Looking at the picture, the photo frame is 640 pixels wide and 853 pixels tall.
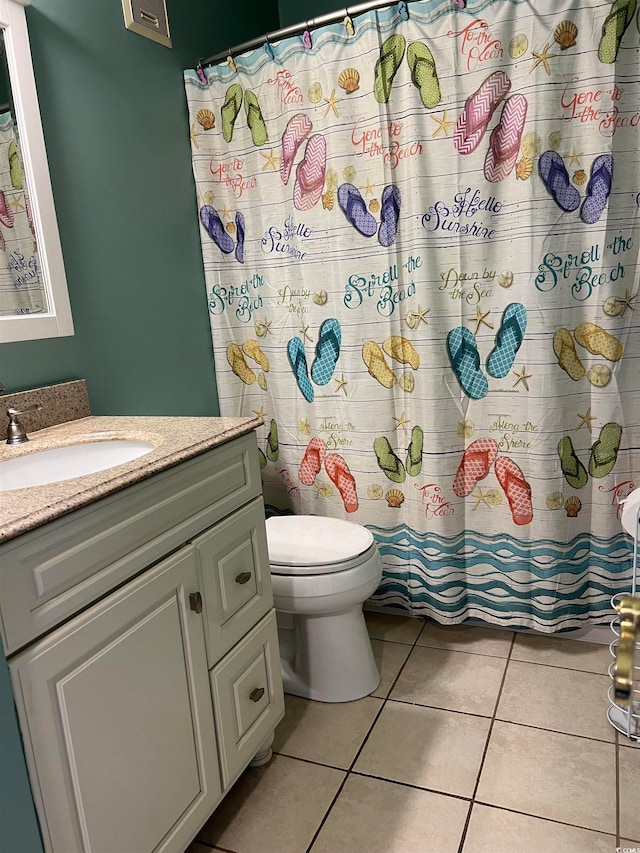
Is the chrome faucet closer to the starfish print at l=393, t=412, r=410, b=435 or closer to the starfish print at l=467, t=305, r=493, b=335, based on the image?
the starfish print at l=393, t=412, r=410, b=435

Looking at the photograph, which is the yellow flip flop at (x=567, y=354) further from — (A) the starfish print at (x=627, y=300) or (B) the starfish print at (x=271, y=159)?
(B) the starfish print at (x=271, y=159)

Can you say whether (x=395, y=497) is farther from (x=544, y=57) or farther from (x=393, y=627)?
(x=544, y=57)

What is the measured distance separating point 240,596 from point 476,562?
928 millimetres

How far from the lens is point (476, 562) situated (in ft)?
6.75

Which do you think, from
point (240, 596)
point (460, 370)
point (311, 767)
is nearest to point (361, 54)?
point (460, 370)

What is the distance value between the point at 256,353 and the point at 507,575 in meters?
1.12

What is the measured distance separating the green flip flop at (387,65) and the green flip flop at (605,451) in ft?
3.80

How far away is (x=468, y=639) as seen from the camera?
211 centimetres

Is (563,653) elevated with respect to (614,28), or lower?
lower

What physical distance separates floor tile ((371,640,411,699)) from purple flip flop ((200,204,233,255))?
1.43 meters

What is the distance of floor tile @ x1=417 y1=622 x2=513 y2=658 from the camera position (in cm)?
205

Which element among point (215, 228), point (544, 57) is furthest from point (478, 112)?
point (215, 228)

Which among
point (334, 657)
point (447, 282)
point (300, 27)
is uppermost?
point (300, 27)

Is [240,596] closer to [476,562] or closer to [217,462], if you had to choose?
[217,462]
